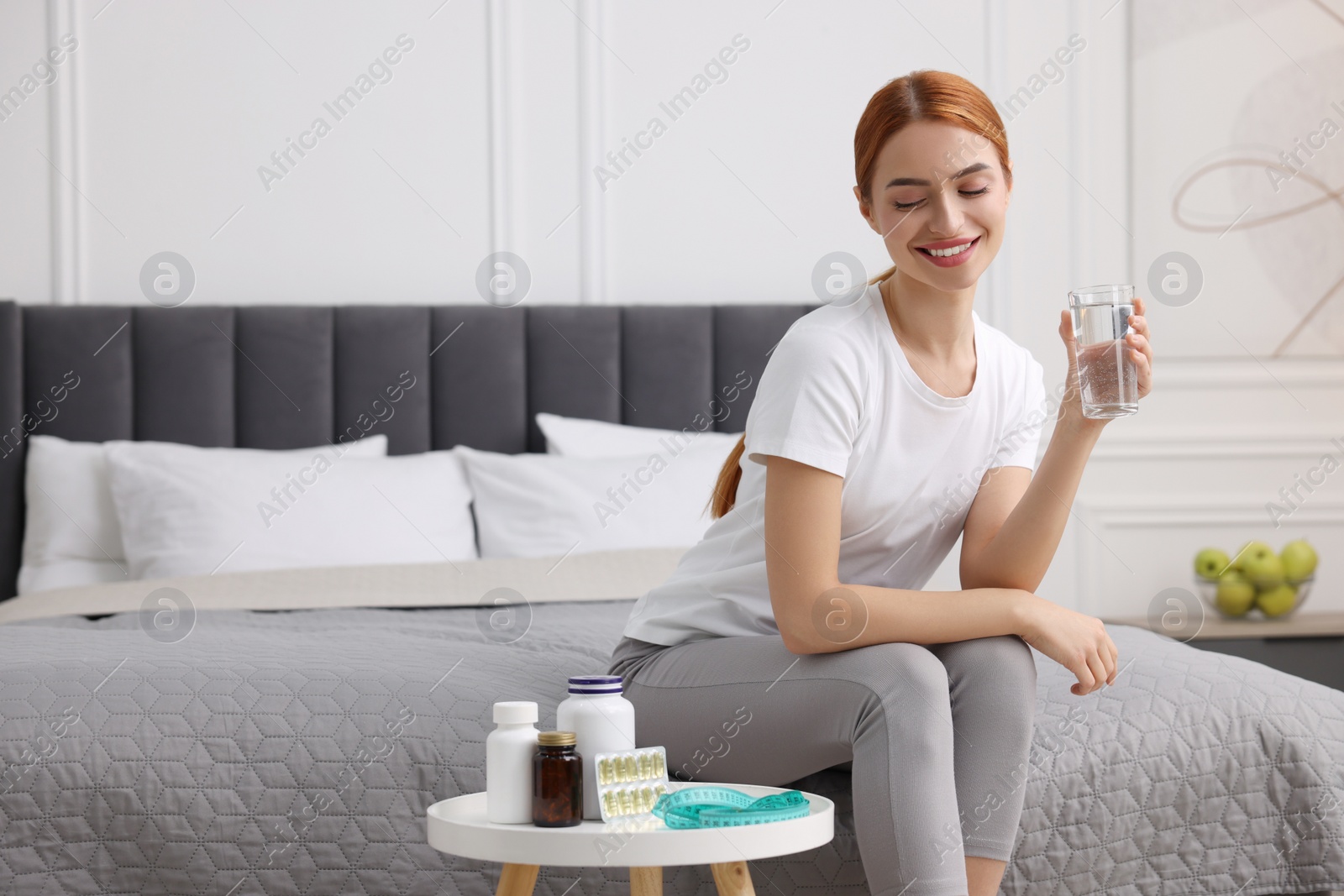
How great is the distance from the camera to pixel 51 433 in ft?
9.94

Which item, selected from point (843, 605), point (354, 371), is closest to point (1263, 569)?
point (843, 605)

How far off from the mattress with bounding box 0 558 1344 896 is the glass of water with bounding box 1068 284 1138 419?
391mm

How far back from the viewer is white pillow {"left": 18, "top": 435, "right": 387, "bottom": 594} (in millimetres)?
2854

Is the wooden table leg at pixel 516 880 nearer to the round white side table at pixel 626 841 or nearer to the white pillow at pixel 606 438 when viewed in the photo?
the round white side table at pixel 626 841

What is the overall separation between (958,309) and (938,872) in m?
0.65

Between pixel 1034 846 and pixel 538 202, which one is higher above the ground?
pixel 538 202

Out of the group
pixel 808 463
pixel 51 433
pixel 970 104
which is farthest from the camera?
pixel 51 433

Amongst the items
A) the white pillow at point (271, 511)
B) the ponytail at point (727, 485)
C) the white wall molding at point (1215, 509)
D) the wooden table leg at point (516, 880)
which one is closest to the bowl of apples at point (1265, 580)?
the white wall molding at point (1215, 509)

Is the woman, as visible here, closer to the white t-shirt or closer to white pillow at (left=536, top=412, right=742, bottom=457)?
the white t-shirt

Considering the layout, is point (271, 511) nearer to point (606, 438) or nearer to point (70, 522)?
point (70, 522)

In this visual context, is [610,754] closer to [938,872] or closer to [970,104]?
[938,872]

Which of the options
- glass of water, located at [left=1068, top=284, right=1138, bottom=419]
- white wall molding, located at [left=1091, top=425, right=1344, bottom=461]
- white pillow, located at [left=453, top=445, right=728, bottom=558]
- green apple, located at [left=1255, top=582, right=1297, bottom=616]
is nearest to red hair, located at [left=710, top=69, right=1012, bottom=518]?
glass of water, located at [left=1068, top=284, right=1138, bottom=419]

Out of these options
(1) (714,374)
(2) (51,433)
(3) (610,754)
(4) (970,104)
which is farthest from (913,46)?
(3) (610,754)

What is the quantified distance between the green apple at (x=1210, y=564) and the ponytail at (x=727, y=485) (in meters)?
2.06
